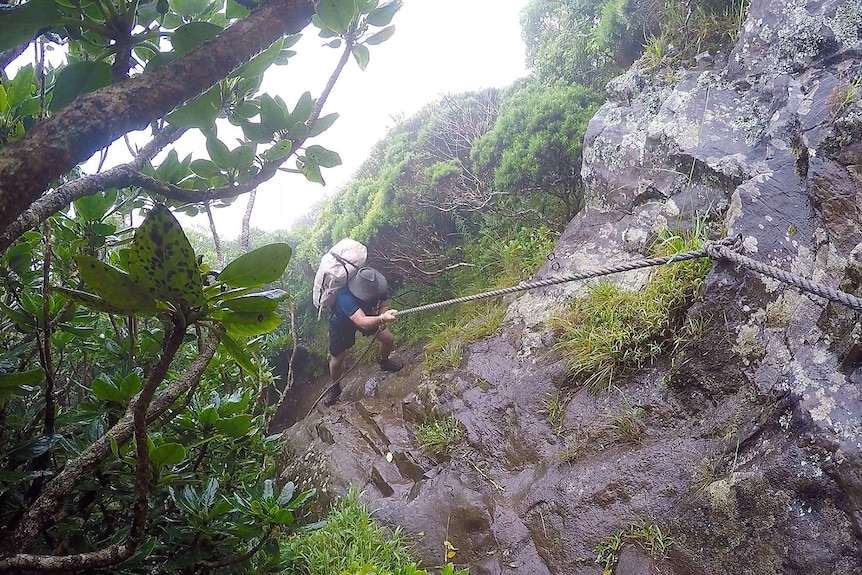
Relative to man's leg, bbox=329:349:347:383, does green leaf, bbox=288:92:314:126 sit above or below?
above

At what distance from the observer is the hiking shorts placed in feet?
14.0

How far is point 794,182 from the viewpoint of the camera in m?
2.41

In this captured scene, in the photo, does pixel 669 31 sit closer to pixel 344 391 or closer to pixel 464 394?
pixel 464 394

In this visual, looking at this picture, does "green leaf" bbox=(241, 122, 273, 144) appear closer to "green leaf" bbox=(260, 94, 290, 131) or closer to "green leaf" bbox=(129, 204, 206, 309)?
"green leaf" bbox=(260, 94, 290, 131)

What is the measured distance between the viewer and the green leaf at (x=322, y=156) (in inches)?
44.1

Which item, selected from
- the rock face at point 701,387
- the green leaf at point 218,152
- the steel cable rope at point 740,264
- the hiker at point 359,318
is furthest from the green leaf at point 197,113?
the hiker at point 359,318

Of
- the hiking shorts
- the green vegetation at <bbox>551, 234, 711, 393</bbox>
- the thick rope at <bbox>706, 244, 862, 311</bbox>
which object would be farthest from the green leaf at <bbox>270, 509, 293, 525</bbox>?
the hiking shorts

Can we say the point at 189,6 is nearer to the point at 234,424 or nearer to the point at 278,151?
the point at 278,151

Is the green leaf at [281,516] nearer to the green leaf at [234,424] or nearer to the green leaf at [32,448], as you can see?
the green leaf at [234,424]

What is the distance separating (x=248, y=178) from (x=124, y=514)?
1.03m

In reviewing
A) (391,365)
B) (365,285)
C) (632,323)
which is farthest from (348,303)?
(632,323)

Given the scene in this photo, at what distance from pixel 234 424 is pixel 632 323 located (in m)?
2.22

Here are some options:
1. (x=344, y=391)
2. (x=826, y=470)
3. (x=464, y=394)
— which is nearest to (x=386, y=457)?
(x=464, y=394)

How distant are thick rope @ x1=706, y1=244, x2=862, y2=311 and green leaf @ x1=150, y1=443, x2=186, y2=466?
1.98 meters
